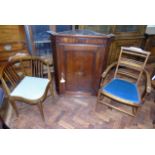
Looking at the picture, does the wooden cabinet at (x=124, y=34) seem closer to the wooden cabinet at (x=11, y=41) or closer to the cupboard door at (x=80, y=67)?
the cupboard door at (x=80, y=67)

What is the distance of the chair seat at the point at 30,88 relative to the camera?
4.71 ft

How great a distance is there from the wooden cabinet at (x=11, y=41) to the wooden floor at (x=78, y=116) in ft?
2.33

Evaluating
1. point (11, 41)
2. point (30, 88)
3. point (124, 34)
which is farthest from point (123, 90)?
point (11, 41)

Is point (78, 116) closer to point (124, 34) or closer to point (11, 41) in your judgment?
point (11, 41)

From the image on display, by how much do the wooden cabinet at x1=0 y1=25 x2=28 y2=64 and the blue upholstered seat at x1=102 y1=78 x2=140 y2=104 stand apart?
3.82 ft

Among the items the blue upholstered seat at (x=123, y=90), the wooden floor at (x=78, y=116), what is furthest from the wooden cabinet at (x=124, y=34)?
the wooden floor at (x=78, y=116)

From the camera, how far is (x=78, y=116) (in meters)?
1.75

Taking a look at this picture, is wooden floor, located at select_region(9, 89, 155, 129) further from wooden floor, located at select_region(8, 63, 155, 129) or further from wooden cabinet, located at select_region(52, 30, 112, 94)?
wooden cabinet, located at select_region(52, 30, 112, 94)

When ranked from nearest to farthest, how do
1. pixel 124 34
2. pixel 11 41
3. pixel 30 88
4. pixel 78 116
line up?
pixel 30 88
pixel 11 41
pixel 78 116
pixel 124 34

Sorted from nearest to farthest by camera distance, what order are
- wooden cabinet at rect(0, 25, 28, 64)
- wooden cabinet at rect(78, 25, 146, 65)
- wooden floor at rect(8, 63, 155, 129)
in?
1. wooden cabinet at rect(0, 25, 28, 64)
2. wooden floor at rect(8, 63, 155, 129)
3. wooden cabinet at rect(78, 25, 146, 65)

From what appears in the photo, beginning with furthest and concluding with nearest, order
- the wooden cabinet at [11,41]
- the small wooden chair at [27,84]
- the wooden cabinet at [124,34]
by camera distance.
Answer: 1. the wooden cabinet at [124,34]
2. the wooden cabinet at [11,41]
3. the small wooden chair at [27,84]

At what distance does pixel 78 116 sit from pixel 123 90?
0.66 metres

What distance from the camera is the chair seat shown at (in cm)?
144

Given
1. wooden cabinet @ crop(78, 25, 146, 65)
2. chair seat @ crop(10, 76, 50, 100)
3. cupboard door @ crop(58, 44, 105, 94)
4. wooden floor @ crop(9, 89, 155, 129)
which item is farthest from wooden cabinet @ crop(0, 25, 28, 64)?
wooden cabinet @ crop(78, 25, 146, 65)
